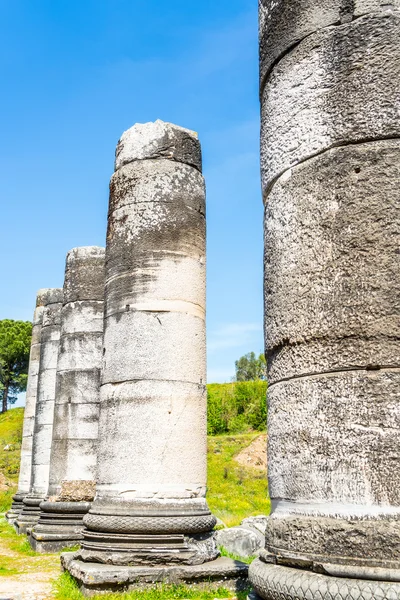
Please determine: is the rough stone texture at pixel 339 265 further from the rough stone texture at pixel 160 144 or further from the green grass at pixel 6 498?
the green grass at pixel 6 498

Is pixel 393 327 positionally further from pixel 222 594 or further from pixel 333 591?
pixel 222 594

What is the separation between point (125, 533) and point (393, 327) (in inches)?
205

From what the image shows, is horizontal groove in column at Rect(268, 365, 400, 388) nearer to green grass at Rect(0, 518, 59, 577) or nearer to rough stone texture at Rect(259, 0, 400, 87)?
rough stone texture at Rect(259, 0, 400, 87)

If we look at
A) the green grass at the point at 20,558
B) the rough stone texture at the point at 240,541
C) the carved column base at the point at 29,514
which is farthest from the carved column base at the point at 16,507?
the rough stone texture at the point at 240,541

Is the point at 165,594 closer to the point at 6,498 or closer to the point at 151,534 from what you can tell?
the point at 151,534

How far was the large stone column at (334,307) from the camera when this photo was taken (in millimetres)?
2959

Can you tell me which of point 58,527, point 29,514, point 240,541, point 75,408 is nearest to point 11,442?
point 29,514

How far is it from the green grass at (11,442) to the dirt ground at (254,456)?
36.9 feet

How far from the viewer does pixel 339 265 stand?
327cm

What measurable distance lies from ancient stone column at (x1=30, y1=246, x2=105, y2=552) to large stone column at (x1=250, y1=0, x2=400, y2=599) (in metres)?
9.05

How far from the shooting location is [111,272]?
858 centimetres

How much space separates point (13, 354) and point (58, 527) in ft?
161

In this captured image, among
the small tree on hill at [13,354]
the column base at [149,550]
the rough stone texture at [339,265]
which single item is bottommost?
the column base at [149,550]

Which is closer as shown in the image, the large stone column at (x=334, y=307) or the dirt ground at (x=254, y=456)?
the large stone column at (x=334, y=307)
